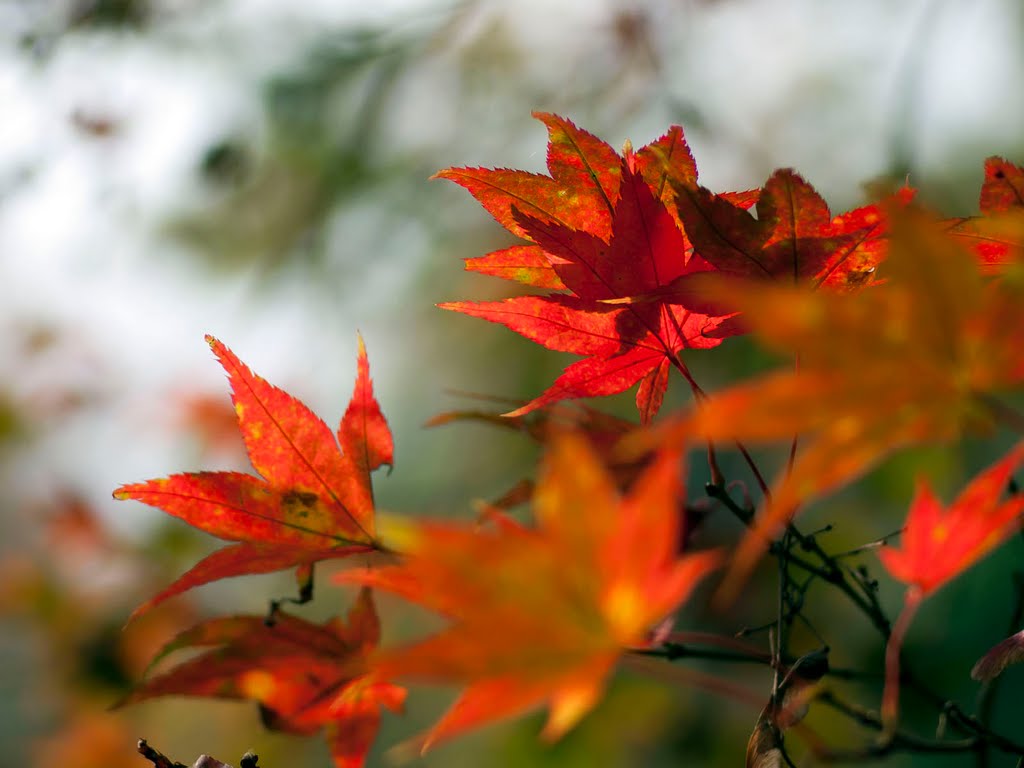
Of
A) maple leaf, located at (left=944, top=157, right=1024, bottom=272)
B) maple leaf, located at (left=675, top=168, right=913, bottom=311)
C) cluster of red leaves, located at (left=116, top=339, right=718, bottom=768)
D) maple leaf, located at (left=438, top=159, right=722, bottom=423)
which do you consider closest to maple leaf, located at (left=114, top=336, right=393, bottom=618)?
cluster of red leaves, located at (left=116, top=339, right=718, bottom=768)

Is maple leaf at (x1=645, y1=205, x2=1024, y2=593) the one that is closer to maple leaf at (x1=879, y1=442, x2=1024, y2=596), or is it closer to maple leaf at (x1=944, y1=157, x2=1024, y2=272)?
maple leaf at (x1=879, y1=442, x2=1024, y2=596)

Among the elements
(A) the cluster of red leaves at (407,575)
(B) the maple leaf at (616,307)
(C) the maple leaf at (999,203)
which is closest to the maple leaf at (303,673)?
(A) the cluster of red leaves at (407,575)

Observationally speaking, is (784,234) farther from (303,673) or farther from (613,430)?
(303,673)

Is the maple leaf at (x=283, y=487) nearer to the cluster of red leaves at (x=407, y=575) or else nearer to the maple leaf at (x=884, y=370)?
the cluster of red leaves at (x=407, y=575)

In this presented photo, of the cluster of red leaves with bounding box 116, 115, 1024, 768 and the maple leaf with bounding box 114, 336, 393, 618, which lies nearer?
the cluster of red leaves with bounding box 116, 115, 1024, 768

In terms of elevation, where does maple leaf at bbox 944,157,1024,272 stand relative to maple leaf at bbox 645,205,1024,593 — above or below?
above

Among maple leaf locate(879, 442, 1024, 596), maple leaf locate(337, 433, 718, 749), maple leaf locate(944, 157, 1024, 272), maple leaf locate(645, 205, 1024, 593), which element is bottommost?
maple leaf locate(879, 442, 1024, 596)

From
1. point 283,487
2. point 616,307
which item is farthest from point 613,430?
point 283,487
